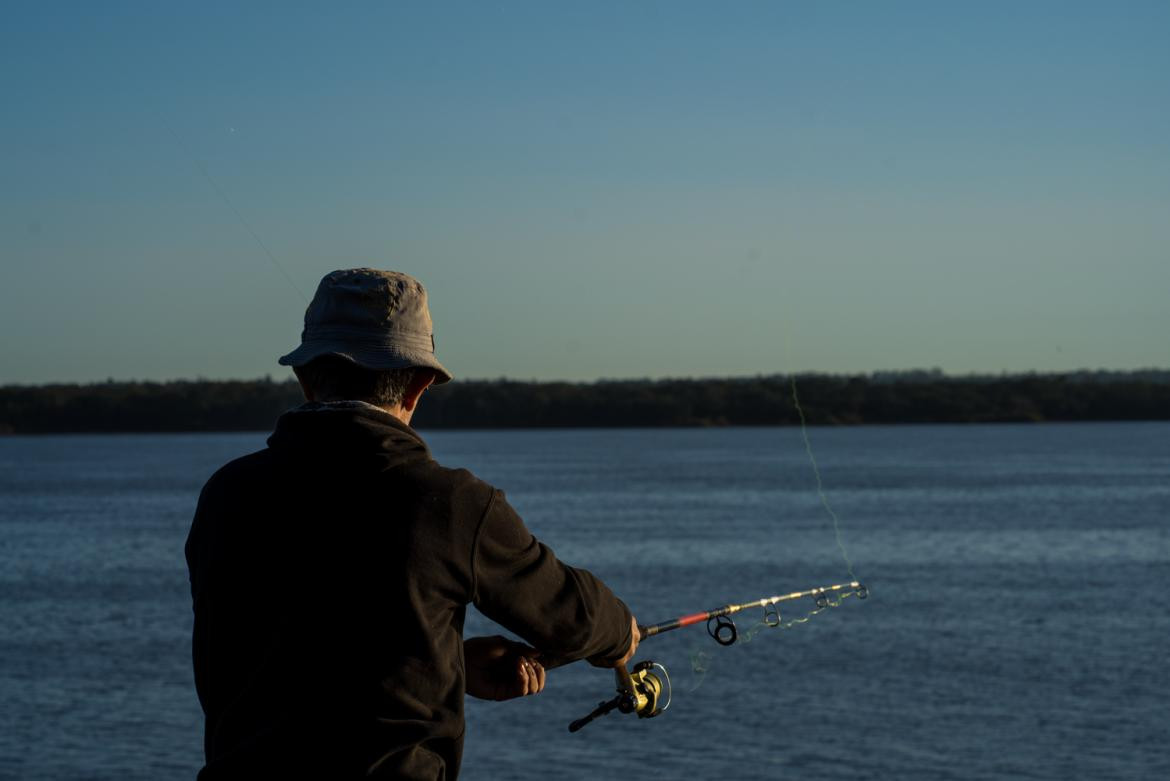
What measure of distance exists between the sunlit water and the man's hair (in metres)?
3.05

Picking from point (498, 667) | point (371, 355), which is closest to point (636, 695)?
point (498, 667)

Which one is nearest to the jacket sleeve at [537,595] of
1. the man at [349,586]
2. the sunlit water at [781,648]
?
the man at [349,586]

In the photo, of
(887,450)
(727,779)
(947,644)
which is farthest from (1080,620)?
(887,450)

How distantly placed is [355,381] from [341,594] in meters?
0.37

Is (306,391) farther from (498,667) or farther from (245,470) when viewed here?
(498,667)

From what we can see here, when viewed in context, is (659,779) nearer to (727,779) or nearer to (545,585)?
(727,779)

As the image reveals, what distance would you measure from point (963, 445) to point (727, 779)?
10736 cm

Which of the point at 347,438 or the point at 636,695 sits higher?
the point at 347,438

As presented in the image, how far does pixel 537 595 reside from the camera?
2.36 metres

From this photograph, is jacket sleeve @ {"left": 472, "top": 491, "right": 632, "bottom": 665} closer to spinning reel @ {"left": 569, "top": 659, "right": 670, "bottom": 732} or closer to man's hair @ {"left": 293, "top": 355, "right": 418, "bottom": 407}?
man's hair @ {"left": 293, "top": 355, "right": 418, "bottom": 407}

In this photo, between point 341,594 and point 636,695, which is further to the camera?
point 636,695

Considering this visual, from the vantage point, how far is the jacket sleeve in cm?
228

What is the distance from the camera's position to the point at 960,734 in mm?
15750

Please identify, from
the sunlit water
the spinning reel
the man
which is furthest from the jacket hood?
the sunlit water
